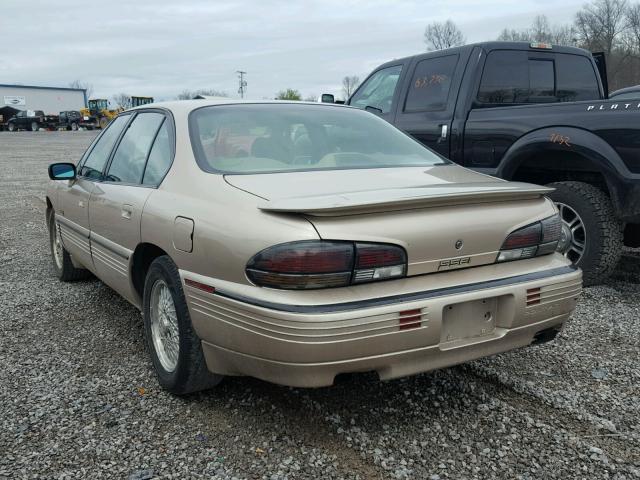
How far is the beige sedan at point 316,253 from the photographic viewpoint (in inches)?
91.2

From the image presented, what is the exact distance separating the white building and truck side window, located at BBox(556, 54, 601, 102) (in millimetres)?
76678

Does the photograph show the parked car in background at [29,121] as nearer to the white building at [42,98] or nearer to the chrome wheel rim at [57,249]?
the white building at [42,98]

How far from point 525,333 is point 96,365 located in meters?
2.37

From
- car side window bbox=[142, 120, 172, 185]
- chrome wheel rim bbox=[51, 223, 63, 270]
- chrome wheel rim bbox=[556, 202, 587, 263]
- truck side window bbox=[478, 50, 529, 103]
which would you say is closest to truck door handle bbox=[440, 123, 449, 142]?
truck side window bbox=[478, 50, 529, 103]

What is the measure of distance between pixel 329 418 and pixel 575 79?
4.75 metres

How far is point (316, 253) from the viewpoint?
229 cm

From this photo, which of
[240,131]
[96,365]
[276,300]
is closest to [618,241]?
[240,131]

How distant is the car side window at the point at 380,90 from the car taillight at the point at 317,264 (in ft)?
13.9

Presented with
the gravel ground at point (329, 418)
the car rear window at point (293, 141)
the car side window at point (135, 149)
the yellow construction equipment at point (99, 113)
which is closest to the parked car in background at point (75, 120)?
the yellow construction equipment at point (99, 113)

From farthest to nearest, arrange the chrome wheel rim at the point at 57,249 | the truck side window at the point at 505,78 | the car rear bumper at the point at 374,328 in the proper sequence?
the truck side window at the point at 505,78
the chrome wheel rim at the point at 57,249
the car rear bumper at the point at 374,328

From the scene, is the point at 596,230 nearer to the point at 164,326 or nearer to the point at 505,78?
the point at 505,78

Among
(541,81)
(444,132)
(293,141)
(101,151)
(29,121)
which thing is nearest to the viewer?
(293,141)

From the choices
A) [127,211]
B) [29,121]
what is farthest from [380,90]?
[29,121]

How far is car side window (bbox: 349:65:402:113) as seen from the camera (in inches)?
253
